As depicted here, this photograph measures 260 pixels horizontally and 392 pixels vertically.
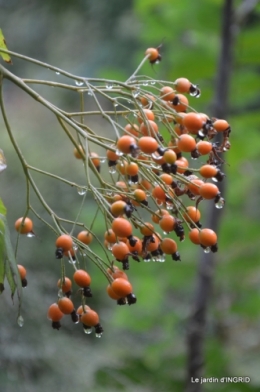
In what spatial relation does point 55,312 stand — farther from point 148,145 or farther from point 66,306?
point 148,145

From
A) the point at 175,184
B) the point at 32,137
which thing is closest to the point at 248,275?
the point at 175,184

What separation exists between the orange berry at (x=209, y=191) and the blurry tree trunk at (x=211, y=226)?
3.46 feet

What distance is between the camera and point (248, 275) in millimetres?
2201

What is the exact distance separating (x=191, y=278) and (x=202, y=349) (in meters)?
0.50

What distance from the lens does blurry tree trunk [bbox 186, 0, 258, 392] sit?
182cm

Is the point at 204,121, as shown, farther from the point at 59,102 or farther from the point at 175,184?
the point at 59,102

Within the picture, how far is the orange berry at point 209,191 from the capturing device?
0.75 m

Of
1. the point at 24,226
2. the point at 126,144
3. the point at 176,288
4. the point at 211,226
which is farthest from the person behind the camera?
the point at 176,288

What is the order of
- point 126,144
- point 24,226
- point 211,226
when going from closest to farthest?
point 126,144
point 24,226
point 211,226

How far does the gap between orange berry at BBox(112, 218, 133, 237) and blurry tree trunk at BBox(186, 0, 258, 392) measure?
1125 mm

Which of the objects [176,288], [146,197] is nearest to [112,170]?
[146,197]

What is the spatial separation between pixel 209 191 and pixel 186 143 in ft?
0.26

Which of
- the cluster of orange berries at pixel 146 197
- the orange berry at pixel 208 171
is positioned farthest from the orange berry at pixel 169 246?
the orange berry at pixel 208 171

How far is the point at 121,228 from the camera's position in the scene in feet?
2.33
